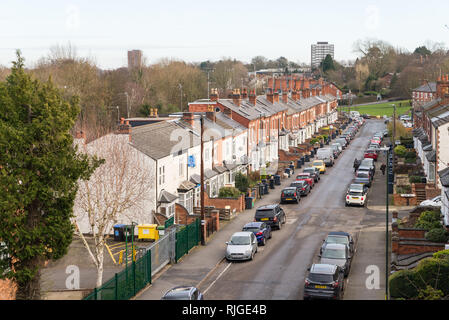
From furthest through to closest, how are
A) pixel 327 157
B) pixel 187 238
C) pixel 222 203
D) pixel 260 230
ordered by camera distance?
pixel 327 157
pixel 222 203
pixel 260 230
pixel 187 238

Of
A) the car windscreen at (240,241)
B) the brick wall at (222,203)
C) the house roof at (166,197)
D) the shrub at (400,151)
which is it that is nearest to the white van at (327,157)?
the shrub at (400,151)

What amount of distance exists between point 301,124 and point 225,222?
5130cm

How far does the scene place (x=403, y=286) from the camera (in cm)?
2325

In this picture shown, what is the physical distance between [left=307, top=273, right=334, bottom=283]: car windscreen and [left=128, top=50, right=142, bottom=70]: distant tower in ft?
314

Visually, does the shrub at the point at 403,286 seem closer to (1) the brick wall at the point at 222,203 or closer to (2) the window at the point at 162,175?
(2) the window at the point at 162,175

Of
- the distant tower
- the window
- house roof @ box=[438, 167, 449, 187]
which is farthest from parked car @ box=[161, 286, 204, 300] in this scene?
the distant tower

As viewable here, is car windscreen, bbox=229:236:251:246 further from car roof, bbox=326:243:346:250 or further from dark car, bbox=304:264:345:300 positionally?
dark car, bbox=304:264:345:300

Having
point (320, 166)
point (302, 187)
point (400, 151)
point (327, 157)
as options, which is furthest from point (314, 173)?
point (400, 151)

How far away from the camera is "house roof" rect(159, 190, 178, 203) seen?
124ft

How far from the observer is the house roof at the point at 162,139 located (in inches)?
1521

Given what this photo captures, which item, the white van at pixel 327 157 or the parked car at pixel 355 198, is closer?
the parked car at pixel 355 198

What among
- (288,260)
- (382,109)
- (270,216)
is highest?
(382,109)

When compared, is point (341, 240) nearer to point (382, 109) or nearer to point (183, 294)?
point (183, 294)

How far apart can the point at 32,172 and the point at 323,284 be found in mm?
12458
